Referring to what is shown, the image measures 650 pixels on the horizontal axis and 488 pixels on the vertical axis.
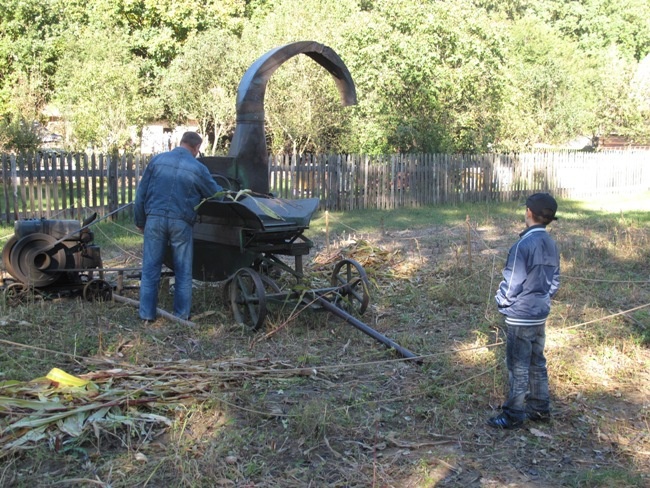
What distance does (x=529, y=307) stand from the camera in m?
4.60

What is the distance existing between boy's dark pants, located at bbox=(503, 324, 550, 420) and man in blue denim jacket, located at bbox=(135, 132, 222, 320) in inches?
135

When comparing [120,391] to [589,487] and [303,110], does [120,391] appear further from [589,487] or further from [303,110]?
[303,110]

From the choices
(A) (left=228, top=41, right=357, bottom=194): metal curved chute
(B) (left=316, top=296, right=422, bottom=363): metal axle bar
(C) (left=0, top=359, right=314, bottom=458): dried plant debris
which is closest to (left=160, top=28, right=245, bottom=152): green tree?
(A) (left=228, top=41, right=357, bottom=194): metal curved chute

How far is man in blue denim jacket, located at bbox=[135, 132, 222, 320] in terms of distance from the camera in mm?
6758

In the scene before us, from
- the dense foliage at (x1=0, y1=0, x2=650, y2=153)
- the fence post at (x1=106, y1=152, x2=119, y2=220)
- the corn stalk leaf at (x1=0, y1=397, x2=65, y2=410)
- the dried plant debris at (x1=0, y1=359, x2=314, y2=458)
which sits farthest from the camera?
the dense foliage at (x1=0, y1=0, x2=650, y2=153)

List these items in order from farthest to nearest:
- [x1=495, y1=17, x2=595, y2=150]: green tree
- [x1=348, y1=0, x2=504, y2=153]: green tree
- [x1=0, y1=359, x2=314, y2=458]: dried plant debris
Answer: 1. [x1=495, y1=17, x2=595, y2=150]: green tree
2. [x1=348, y1=0, x2=504, y2=153]: green tree
3. [x1=0, y1=359, x2=314, y2=458]: dried plant debris

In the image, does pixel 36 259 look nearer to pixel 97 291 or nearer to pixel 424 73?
pixel 97 291

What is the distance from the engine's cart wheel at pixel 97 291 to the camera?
7617mm

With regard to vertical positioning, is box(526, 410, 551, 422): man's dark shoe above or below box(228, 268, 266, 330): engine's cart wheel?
below

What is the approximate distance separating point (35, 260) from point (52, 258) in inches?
6.6

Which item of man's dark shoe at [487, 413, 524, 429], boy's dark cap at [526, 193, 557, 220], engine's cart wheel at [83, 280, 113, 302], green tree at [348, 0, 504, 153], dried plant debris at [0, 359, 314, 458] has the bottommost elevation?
man's dark shoe at [487, 413, 524, 429]

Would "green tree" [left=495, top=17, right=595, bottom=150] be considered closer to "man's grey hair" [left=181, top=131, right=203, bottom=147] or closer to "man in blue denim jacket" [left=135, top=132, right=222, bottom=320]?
"man's grey hair" [left=181, top=131, right=203, bottom=147]

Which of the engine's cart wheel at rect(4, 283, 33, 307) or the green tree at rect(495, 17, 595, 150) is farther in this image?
the green tree at rect(495, 17, 595, 150)

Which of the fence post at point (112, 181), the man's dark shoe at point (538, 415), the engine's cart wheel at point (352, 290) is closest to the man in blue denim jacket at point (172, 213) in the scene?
the engine's cart wheel at point (352, 290)
